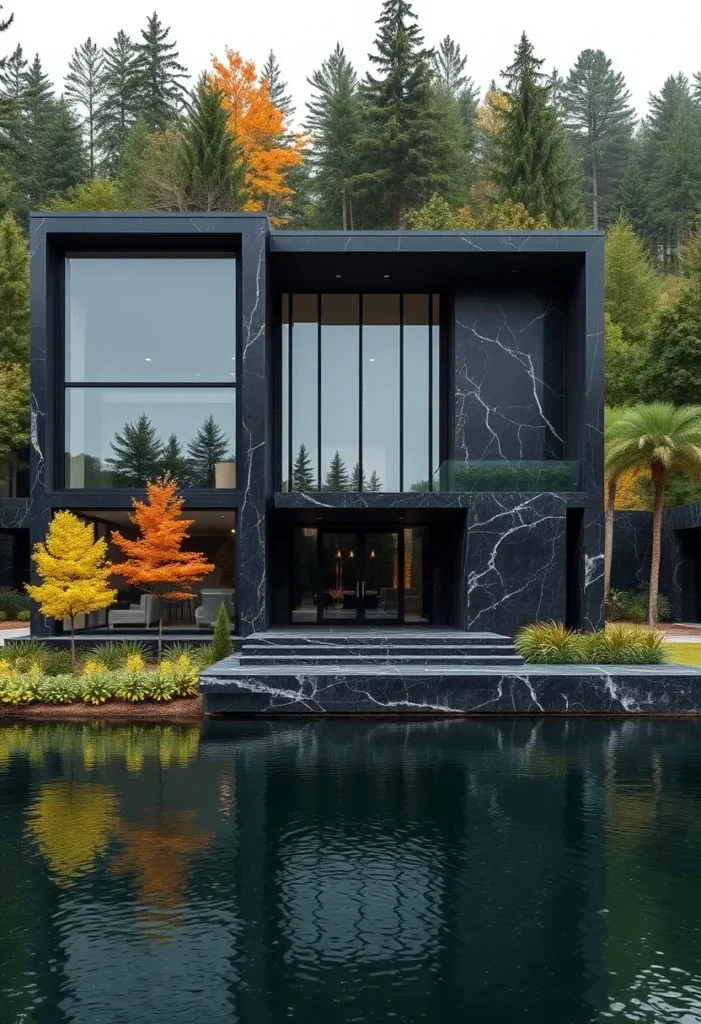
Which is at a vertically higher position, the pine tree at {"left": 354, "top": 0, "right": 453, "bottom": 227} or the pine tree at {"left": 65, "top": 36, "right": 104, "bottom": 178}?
the pine tree at {"left": 65, "top": 36, "right": 104, "bottom": 178}

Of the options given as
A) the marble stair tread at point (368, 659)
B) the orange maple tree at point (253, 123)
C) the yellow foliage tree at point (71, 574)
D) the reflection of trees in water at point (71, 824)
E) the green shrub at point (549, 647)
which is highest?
the orange maple tree at point (253, 123)

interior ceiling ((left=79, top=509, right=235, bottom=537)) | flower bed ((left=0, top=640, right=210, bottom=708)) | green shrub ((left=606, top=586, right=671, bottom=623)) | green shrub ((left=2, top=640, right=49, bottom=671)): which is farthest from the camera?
green shrub ((left=606, top=586, right=671, bottom=623))

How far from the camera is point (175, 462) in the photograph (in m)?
19.0

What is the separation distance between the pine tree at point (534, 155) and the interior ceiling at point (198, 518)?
24.5 m

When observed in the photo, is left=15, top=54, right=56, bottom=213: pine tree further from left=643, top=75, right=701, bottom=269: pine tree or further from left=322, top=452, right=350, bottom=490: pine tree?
left=643, top=75, right=701, bottom=269: pine tree

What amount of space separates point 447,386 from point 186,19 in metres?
40.6

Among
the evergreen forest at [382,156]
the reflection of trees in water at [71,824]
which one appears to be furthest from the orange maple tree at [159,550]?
the evergreen forest at [382,156]

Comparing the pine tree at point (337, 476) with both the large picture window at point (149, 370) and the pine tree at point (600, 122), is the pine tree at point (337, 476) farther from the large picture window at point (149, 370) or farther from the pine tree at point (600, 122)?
the pine tree at point (600, 122)

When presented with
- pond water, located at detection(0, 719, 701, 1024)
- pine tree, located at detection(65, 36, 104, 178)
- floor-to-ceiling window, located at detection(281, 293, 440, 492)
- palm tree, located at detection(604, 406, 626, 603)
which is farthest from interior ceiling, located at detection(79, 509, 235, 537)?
pine tree, located at detection(65, 36, 104, 178)

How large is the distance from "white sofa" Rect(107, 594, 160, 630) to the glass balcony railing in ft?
23.6

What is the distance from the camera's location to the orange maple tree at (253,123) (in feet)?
136

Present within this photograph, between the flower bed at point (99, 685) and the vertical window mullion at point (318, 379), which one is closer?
the flower bed at point (99, 685)

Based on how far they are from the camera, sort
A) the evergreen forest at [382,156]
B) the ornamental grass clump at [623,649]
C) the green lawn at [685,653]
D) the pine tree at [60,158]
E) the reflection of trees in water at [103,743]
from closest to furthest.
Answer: the reflection of trees in water at [103,743]
the ornamental grass clump at [623,649]
the green lawn at [685,653]
the evergreen forest at [382,156]
the pine tree at [60,158]

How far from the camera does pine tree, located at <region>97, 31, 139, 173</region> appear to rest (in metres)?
50.9
